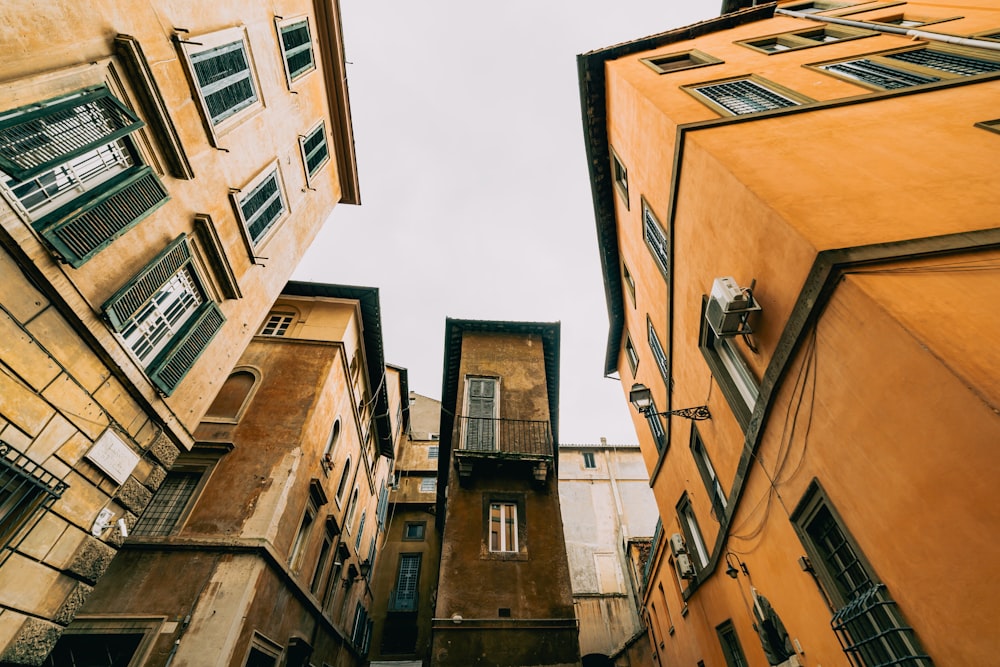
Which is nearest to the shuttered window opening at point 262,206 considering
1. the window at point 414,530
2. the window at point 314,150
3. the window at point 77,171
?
the window at point 314,150

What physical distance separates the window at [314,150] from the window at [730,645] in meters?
14.2

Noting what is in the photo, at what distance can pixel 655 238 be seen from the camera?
932 cm

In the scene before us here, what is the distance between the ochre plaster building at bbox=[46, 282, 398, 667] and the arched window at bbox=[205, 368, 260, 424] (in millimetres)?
38

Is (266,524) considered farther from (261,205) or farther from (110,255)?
(261,205)

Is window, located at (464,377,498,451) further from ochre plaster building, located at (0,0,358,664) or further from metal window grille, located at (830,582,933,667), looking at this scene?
metal window grille, located at (830,582,933,667)

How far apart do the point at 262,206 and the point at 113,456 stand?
5623 millimetres

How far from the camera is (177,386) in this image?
22.7 feet

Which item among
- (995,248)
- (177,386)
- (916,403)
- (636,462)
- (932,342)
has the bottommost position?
(916,403)

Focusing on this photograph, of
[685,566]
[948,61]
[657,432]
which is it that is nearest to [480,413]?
[657,432]

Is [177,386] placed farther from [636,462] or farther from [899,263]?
[636,462]

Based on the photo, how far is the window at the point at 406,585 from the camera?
21.7 m

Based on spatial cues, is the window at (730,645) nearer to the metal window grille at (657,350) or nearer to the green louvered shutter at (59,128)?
the metal window grille at (657,350)

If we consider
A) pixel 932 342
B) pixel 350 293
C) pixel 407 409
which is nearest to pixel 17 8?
pixel 932 342

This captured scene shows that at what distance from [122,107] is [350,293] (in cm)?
996
